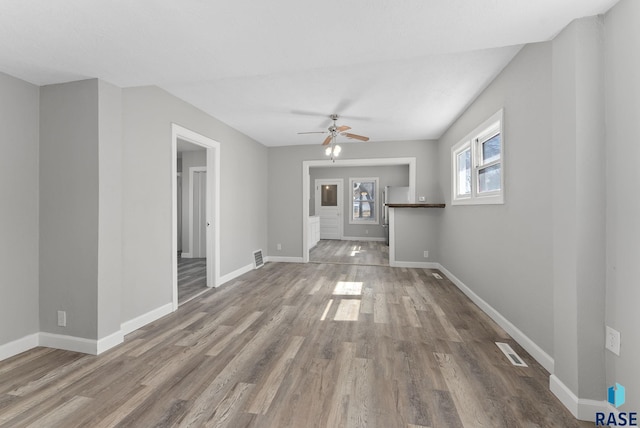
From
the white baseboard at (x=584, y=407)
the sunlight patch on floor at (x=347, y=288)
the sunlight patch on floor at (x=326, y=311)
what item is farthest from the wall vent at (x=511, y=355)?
the sunlight patch on floor at (x=347, y=288)

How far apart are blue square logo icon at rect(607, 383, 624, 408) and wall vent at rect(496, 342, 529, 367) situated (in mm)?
559

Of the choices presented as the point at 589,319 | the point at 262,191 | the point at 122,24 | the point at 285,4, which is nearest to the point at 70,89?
the point at 122,24

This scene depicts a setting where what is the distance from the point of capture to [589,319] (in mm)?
1504

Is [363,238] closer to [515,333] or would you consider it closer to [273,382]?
[515,333]

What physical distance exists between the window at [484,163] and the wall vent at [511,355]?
125cm

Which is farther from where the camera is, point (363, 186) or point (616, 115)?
point (363, 186)

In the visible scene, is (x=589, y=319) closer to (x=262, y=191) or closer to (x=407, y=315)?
(x=407, y=315)

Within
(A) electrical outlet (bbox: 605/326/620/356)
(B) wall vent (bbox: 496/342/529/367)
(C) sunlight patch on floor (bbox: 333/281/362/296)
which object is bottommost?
(B) wall vent (bbox: 496/342/529/367)

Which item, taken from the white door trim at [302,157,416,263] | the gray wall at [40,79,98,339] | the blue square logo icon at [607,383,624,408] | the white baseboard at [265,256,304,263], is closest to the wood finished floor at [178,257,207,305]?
the gray wall at [40,79,98,339]

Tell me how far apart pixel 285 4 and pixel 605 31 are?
1.70 m

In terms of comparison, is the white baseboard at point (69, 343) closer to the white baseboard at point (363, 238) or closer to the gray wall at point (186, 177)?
the gray wall at point (186, 177)

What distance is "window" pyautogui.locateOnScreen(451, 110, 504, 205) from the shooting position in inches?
110

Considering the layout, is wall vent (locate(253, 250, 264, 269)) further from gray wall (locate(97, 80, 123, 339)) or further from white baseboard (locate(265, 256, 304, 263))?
gray wall (locate(97, 80, 123, 339))

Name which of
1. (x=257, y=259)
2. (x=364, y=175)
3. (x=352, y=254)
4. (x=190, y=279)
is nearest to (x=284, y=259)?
(x=257, y=259)
